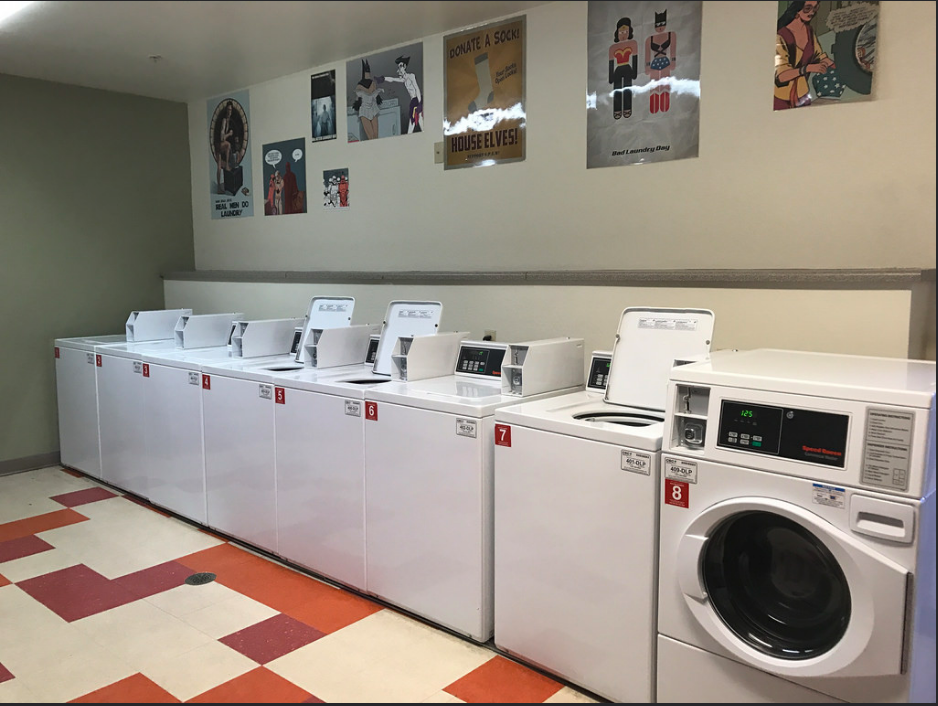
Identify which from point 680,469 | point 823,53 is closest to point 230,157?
point 823,53

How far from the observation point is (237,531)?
3699 mm

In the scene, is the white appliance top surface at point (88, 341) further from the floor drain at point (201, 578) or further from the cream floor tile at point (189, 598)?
the cream floor tile at point (189, 598)

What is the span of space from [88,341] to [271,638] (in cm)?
305

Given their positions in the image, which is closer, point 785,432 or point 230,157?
point 785,432

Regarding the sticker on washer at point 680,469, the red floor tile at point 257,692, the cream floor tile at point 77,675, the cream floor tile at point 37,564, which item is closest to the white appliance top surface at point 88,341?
the cream floor tile at point 37,564

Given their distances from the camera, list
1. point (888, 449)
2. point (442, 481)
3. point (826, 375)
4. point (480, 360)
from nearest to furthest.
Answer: point (888, 449)
point (826, 375)
point (442, 481)
point (480, 360)

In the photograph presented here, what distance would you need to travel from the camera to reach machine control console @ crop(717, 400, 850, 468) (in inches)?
71.7

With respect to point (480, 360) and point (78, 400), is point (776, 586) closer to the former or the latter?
point (480, 360)

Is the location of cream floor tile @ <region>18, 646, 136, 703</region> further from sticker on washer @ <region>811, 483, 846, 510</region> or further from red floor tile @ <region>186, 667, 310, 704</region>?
sticker on washer @ <region>811, 483, 846, 510</region>

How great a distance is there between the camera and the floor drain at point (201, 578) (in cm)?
328

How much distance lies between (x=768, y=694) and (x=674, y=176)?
80.1 inches

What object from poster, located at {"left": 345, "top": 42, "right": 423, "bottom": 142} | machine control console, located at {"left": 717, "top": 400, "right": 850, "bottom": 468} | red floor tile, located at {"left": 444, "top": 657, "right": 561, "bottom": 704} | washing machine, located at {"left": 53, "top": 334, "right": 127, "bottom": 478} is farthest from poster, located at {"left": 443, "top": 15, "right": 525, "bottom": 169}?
washing machine, located at {"left": 53, "top": 334, "right": 127, "bottom": 478}

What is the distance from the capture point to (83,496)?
4.54m

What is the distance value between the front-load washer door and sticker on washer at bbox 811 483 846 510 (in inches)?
1.8
